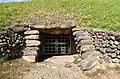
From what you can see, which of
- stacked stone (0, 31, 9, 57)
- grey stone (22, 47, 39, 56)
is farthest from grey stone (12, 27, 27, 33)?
grey stone (22, 47, 39, 56)

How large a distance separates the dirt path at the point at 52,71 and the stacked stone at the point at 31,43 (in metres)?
0.47

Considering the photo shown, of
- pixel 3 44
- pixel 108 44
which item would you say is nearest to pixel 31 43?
pixel 3 44

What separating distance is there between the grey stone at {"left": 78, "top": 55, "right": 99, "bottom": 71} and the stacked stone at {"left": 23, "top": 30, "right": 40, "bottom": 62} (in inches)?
86.9

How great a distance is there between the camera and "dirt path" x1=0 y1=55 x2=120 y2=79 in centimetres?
870

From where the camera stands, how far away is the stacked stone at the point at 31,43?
10.3 m

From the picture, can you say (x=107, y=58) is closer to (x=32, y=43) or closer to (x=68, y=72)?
(x=68, y=72)

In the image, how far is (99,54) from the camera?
33.0ft

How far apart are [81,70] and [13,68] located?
2.73 metres

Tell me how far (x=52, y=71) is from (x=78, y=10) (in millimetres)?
5653

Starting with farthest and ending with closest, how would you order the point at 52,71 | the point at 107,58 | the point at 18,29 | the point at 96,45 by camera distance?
the point at 18,29 → the point at 96,45 → the point at 107,58 → the point at 52,71

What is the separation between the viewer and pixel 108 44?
10.0 m

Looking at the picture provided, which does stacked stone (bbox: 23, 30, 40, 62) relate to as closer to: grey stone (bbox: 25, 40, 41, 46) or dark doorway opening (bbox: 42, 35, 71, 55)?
grey stone (bbox: 25, 40, 41, 46)

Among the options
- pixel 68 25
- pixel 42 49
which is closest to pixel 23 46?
pixel 42 49

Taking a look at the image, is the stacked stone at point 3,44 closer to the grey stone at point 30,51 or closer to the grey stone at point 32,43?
the grey stone at point 30,51
